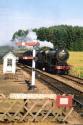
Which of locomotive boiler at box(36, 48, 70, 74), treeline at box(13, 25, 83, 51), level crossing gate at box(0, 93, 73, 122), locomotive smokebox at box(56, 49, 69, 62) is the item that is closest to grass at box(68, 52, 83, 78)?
locomotive boiler at box(36, 48, 70, 74)

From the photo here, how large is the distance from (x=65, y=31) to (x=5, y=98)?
13967cm

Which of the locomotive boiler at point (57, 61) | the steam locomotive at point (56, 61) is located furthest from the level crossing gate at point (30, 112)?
the locomotive boiler at point (57, 61)

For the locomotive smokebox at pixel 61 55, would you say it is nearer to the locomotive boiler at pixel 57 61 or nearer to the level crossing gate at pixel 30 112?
the locomotive boiler at pixel 57 61

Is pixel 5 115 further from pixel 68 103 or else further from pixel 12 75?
pixel 12 75

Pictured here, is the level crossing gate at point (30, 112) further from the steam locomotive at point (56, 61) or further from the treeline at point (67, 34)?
the treeline at point (67, 34)

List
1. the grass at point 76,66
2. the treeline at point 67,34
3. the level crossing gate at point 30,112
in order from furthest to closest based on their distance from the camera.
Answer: the treeline at point 67,34
the grass at point 76,66
the level crossing gate at point 30,112

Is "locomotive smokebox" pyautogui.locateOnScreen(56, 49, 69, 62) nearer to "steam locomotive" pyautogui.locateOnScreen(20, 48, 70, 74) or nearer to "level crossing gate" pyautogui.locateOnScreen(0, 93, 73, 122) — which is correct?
"steam locomotive" pyautogui.locateOnScreen(20, 48, 70, 74)

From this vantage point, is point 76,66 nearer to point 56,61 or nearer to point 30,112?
point 56,61

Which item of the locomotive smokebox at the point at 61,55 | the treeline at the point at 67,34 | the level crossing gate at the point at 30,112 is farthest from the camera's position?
the treeline at the point at 67,34

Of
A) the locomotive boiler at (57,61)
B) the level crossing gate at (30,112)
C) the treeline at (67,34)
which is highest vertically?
the treeline at (67,34)

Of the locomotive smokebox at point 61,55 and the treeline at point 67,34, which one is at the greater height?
the treeline at point 67,34

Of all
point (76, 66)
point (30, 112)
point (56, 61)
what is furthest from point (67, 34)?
point (30, 112)

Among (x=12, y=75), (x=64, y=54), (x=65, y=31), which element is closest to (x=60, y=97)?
(x=12, y=75)

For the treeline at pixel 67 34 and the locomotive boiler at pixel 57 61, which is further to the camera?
the treeline at pixel 67 34
